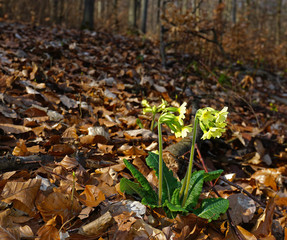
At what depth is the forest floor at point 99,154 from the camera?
→ 1427 mm

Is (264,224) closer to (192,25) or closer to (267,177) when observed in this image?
(267,177)

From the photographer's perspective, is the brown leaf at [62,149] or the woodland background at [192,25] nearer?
the brown leaf at [62,149]

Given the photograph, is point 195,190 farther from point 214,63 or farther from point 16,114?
point 214,63

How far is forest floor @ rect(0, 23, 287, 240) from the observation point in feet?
4.68

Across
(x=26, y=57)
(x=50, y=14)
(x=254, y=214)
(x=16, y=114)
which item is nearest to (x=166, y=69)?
(x=26, y=57)

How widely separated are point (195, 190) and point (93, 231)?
Result: 0.64 metres

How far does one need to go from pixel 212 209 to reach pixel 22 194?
106 centimetres

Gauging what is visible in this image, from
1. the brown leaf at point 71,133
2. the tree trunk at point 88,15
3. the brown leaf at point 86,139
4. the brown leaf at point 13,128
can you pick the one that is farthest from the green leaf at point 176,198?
the tree trunk at point 88,15

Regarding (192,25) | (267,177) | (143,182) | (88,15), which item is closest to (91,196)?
(143,182)

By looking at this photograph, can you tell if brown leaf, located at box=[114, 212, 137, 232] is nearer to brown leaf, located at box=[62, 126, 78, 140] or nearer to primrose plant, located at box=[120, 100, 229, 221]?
primrose plant, located at box=[120, 100, 229, 221]

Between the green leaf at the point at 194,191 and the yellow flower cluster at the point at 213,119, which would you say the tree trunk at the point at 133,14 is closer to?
the green leaf at the point at 194,191

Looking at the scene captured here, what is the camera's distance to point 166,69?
5500mm

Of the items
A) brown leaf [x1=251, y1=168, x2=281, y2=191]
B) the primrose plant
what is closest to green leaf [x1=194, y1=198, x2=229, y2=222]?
the primrose plant

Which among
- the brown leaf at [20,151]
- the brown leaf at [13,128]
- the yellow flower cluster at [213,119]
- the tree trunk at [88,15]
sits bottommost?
the brown leaf at [20,151]
